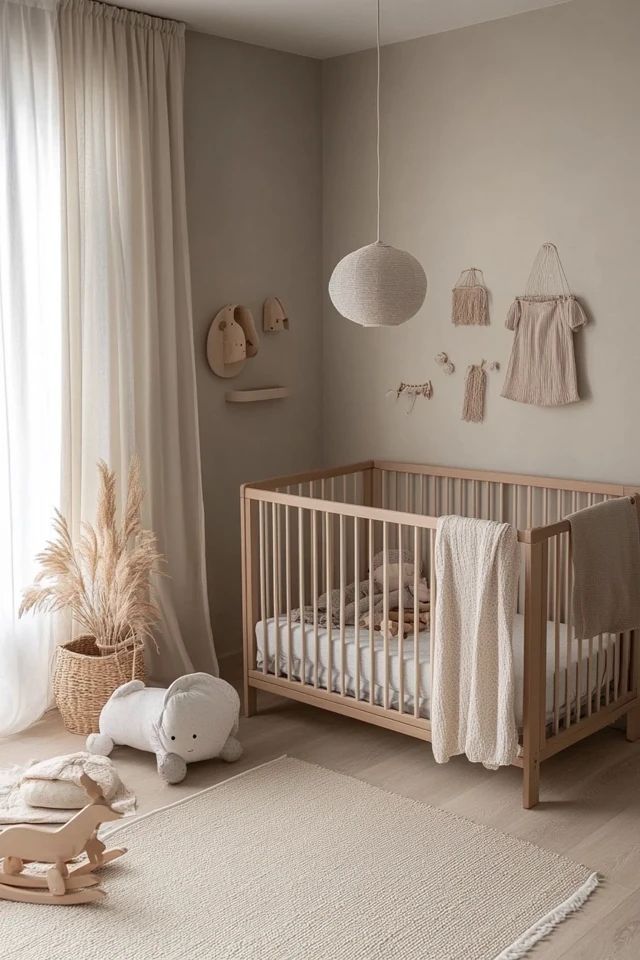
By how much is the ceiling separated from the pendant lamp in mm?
1046

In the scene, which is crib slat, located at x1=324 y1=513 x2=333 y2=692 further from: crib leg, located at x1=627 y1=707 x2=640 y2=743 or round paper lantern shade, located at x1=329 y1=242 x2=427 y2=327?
crib leg, located at x1=627 y1=707 x2=640 y2=743

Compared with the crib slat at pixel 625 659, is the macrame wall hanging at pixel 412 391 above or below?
above

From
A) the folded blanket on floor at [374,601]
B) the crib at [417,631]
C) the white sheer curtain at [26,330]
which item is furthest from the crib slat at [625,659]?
the white sheer curtain at [26,330]

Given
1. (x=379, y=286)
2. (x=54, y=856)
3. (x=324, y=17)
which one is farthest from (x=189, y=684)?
(x=324, y=17)

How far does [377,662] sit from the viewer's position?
3.42 meters

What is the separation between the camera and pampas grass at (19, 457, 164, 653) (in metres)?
3.51

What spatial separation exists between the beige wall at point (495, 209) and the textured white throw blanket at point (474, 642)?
88 centimetres

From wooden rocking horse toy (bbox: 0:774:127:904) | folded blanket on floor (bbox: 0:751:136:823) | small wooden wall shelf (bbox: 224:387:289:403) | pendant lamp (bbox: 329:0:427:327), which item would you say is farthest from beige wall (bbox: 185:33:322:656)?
wooden rocking horse toy (bbox: 0:774:127:904)

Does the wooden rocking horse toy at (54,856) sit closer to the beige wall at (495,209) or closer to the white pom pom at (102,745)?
the white pom pom at (102,745)

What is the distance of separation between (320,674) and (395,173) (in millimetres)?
1982

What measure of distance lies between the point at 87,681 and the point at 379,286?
1.61m

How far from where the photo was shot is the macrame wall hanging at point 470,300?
3.94 meters

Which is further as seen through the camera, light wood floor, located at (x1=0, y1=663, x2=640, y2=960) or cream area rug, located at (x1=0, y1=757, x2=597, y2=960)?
light wood floor, located at (x1=0, y1=663, x2=640, y2=960)

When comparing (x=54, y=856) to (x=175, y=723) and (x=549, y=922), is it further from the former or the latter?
(x=549, y=922)
